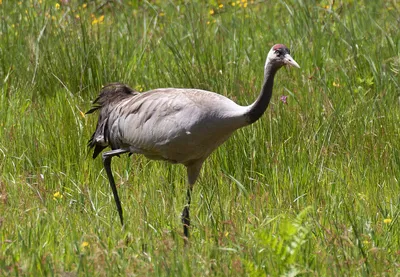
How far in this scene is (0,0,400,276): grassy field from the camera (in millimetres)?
3916

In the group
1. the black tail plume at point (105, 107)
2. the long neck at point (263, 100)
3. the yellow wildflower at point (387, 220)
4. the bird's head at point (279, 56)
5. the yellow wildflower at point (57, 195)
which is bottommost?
the yellow wildflower at point (57, 195)

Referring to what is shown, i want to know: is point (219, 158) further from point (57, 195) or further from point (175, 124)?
point (57, 195)

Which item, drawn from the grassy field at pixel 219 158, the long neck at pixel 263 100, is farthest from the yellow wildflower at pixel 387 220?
the long neck at pixel 263 100

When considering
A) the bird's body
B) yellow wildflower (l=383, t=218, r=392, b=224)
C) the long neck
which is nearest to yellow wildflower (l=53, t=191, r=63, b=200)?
the bird's body

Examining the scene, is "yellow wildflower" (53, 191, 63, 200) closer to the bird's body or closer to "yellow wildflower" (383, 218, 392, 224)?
the bird's body

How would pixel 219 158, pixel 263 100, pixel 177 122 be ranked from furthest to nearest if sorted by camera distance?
pixel 219 158, pixel 177 122, pixel 263 100

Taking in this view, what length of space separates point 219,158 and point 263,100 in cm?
85

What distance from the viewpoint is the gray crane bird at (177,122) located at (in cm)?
462

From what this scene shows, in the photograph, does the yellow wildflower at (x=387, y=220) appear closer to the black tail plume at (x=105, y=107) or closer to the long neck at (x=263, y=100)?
the long neck at (x=263, y=100)

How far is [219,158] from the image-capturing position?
537 centimetres

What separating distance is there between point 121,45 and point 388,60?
6.58ft

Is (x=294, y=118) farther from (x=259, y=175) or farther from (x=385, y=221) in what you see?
(x=385, y=221)

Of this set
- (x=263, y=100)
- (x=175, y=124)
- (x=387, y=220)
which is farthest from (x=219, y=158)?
(x=387, y=220)

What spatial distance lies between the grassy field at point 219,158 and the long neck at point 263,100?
402 mm
